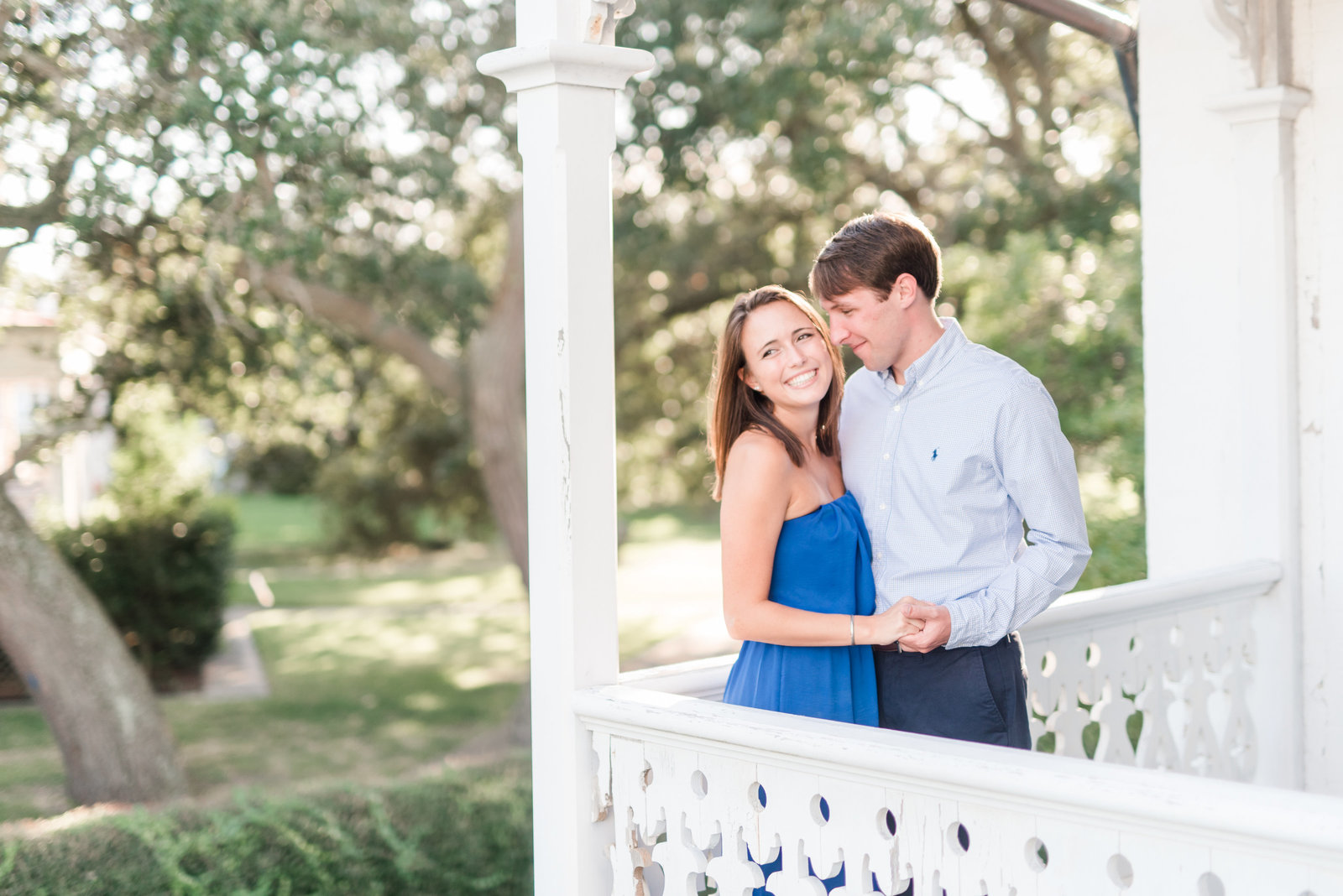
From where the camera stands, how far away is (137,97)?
27.1 feet

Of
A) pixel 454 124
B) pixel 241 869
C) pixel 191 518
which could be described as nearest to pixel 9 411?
pixel 191 518

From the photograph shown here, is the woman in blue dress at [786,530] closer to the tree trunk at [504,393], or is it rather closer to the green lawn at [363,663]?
the green lawn at [363,663]

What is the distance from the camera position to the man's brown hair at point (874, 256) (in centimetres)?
260

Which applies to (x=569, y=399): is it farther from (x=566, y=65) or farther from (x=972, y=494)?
(x=972, y=494)

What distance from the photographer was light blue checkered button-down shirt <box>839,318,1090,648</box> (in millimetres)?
2537

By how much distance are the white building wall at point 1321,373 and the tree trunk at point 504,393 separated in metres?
7.64

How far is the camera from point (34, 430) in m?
10.2

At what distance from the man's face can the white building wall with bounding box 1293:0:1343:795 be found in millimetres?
2485

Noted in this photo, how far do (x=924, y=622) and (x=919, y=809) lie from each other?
0.37m

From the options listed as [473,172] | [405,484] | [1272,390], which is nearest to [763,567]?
[1272,390]

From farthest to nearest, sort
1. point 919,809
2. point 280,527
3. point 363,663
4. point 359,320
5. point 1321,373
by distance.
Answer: point 280,527 → point 363,663 → point 359,320 → point 1321,373 → point 919,809

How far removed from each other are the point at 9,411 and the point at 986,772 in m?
16.5

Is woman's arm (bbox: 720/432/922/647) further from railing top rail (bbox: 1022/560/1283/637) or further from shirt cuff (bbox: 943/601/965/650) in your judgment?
railing top rail (bbox: 1022/560/1283/637)

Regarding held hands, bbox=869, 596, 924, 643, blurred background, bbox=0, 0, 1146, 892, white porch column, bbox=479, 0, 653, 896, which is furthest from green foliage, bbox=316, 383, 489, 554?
held hands, bbox=869, 596, 924, 643
